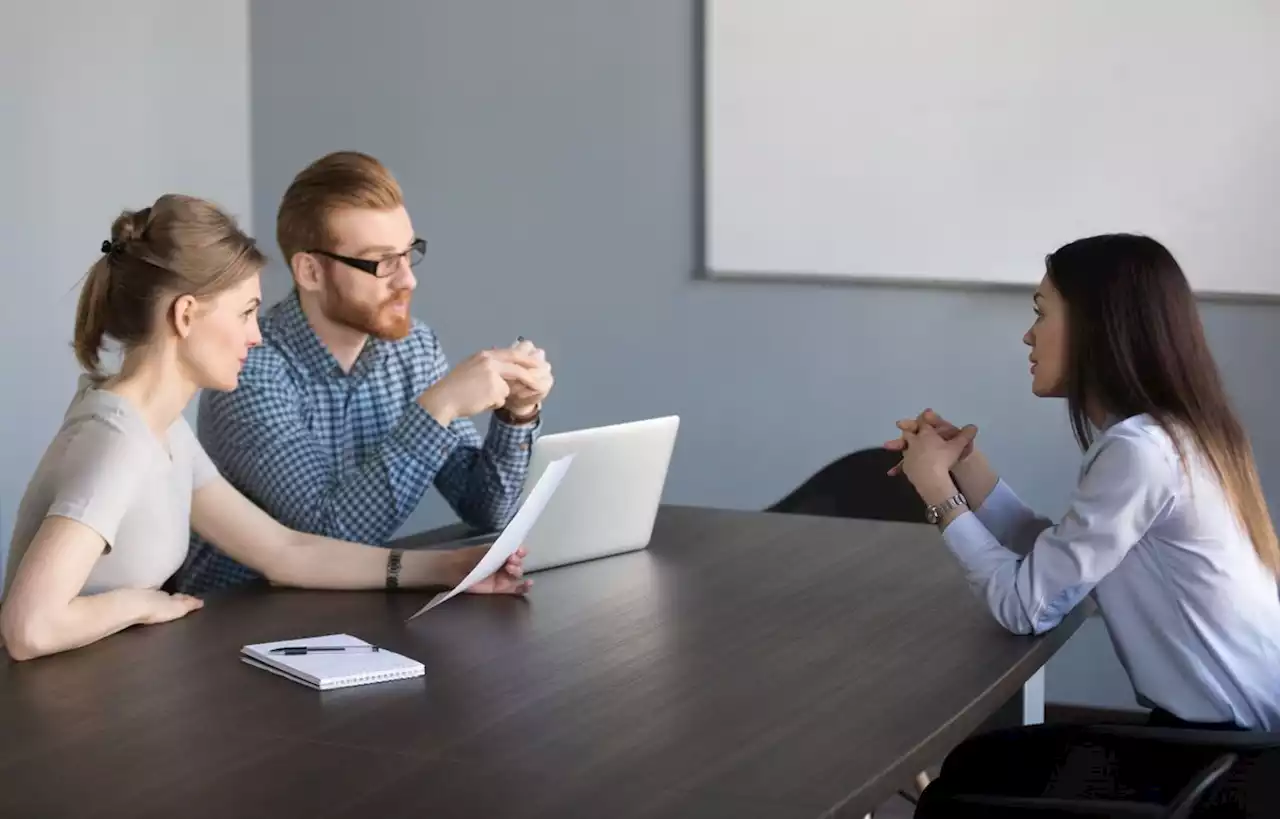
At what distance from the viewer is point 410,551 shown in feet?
7.67

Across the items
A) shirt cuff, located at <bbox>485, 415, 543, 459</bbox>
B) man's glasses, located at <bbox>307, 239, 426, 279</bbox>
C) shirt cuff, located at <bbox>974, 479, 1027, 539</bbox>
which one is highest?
man's glasses, located at <bbox>307, 239, 426, 279</bbox>

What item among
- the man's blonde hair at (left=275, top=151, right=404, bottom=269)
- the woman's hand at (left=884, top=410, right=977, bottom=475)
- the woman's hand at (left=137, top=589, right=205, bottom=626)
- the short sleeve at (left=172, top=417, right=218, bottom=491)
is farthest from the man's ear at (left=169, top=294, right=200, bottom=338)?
the woman's hand at (left=884, top=410, right=977, bottom=475)

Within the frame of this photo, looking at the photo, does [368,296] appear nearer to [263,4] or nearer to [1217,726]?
[1217,726]

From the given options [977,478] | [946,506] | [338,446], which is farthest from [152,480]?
[977,478]

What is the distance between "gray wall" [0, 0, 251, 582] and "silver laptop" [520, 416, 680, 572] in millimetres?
2012

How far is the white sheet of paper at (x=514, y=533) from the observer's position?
220cm

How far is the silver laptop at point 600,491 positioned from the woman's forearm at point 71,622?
0.60m

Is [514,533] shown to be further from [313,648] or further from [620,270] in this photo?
[620,270]

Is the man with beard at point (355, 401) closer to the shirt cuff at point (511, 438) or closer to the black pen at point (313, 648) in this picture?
the shirt cuff at point (511, 438)

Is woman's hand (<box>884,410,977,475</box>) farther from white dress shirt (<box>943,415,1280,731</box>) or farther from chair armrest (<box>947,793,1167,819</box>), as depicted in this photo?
chair armrest (<box>947,793,1167,819</box>)

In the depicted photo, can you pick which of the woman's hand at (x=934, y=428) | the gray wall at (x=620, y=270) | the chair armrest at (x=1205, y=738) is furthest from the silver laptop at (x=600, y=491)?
the gray wall at (x=620, y=270)

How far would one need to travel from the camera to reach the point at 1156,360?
2.13m

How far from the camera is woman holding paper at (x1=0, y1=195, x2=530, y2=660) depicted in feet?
6.38

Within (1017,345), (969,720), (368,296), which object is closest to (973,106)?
(1017,345)
